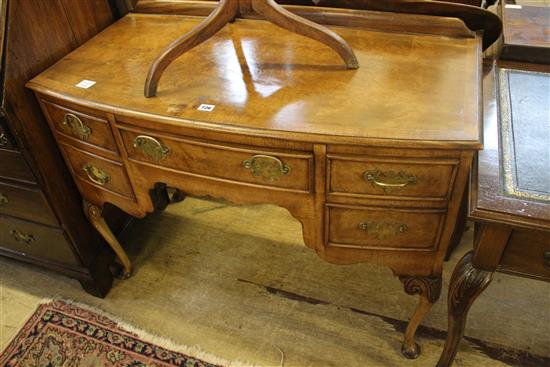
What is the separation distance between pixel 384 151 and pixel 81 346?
1.10m

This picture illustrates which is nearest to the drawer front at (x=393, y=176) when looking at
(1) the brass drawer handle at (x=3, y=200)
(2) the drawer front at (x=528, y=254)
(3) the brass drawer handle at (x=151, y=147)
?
(2) the drawer front at (x=528, y=254)

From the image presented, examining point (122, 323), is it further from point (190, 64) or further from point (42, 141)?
point (190, 64)

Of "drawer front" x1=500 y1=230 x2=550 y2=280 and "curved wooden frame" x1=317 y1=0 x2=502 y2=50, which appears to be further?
"curved wooden frame" x1=317 y1=0 x2=502 y2=50

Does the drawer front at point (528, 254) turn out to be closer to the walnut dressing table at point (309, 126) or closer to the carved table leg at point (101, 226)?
the walnut dressing table at point (309, 126)

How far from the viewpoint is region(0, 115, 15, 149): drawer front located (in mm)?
1045

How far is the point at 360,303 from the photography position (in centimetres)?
140

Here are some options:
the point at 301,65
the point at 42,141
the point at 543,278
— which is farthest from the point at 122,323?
the point at 543,278

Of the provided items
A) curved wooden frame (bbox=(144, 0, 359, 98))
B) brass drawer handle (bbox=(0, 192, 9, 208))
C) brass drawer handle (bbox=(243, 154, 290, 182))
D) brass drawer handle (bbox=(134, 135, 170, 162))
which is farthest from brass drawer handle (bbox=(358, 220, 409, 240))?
brass drawer handle (bbox=(0, 192, 9, 208))

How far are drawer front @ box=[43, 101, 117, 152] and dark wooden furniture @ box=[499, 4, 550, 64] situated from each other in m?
0.98

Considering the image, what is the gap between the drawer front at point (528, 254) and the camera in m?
0.77

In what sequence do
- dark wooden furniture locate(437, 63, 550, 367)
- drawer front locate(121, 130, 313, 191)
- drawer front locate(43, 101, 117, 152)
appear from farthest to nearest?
1. drawer front locate(43, 101, 117, 152)
2. drawer front locate(121, 130, 313, 191)
3. dark wooden furniture locate(437, 63, 550, 367)

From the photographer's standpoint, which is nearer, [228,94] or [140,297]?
[228,94]

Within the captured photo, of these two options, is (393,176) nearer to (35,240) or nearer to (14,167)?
(14,167)

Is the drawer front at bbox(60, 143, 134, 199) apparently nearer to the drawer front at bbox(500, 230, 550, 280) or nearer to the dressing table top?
the dressing table top
